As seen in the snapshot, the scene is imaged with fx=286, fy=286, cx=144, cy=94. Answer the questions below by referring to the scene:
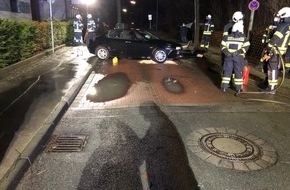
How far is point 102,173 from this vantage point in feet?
12.6

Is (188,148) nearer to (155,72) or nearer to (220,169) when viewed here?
(220,169)

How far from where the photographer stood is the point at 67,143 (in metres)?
4.76

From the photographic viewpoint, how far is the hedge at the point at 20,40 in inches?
377

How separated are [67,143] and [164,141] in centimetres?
162

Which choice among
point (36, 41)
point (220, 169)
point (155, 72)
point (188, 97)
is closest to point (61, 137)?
point (220, 169)

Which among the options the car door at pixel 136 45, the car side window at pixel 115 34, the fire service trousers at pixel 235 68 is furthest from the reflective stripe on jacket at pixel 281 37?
the car side window at pixel 115 34

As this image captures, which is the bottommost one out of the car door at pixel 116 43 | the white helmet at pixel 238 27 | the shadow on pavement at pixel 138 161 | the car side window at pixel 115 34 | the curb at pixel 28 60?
the shadow on pavement at pixel 138 161

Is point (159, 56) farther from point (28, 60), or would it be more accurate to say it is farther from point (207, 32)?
point (207, 32)

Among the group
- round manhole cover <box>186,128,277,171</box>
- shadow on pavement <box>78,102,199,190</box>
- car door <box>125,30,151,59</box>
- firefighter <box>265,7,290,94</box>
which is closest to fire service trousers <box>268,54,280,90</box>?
firefighter <box>265,7,290,94</box>

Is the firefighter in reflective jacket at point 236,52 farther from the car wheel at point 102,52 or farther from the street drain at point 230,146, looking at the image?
the car wheel at point 102,52

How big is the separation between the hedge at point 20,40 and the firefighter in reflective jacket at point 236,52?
23.0ft

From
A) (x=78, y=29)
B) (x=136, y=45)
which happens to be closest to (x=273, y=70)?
(x=136, y=45)

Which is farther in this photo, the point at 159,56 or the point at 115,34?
the point at 115,34

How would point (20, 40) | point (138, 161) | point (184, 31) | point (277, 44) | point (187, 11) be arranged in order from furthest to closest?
point (187, 11), point (184, 31), point (20, 40), point (277, 44), point (138, 161)
